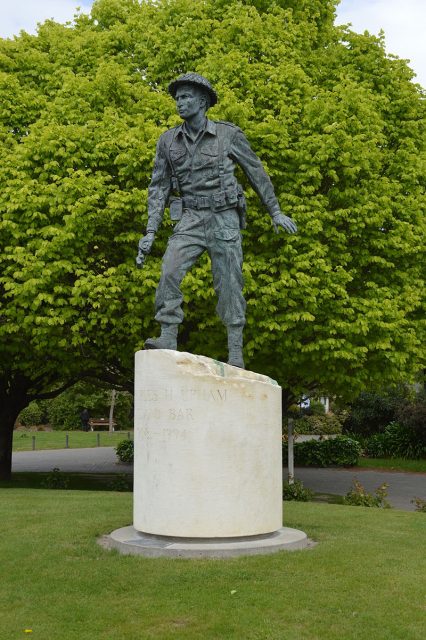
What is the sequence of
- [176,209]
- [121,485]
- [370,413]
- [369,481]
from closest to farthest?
[176,209] → [121,485] → [369,481] → [370,413]

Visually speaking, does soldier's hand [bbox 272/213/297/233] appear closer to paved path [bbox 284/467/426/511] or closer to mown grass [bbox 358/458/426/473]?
paved path [bbox 284/467/426/511]

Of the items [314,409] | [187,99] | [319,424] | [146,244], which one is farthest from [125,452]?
[187,99]

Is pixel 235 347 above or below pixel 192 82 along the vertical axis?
below

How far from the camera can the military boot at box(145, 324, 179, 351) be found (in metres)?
8.51

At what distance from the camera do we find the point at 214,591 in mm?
6383

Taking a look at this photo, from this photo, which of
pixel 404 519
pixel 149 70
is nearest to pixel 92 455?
pixel 149 70

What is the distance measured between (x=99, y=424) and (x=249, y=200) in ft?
119

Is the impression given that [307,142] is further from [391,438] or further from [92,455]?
[92,455]

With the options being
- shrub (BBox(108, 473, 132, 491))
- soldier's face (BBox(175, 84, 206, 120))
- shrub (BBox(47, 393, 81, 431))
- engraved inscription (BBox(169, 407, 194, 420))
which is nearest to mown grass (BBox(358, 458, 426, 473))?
shrub (BBox(108, 473, 132, 491))

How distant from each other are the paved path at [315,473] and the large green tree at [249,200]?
15.1ft

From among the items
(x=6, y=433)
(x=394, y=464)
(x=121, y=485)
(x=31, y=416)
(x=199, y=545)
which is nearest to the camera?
(x=199, y=545)

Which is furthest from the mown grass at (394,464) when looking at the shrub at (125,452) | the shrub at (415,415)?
the shrub at (125,452)

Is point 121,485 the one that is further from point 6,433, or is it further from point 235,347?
point 235,347

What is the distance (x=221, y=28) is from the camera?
17203mm
